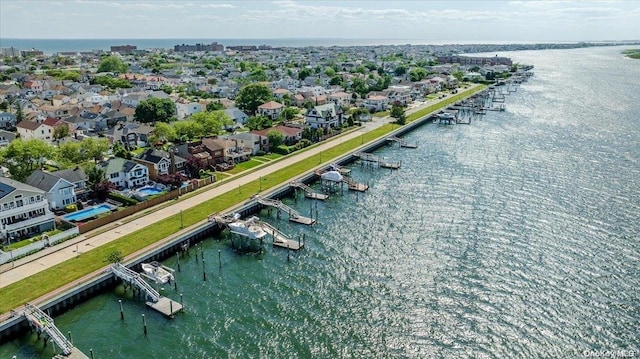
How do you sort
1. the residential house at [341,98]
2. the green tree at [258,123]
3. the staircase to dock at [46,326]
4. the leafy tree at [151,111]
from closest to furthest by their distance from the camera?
the staircase to dock at [46,326]
the green tree at [258,123]
the leafy tree at [151,111]
the residential house at [341,98]

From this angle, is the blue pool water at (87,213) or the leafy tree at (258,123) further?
the leafy tree at (258,123)

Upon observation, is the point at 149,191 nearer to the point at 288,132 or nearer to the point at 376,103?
the point at 288,132

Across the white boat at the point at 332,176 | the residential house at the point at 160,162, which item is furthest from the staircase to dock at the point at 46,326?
the white boat at the point at 332,176

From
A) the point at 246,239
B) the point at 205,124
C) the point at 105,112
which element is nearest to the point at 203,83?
the point at 105,112

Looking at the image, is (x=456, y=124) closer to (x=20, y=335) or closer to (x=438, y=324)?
(x=438, y=324)

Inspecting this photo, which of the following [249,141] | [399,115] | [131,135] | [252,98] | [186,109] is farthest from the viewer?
[252,98]

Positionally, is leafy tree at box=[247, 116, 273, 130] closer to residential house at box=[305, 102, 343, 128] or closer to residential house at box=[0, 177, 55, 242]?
residential house at box=[305, 102, 343, 128]

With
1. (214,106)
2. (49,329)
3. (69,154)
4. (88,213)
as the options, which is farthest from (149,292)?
(214,106)

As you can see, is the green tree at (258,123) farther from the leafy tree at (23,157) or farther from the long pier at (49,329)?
→ the long pier at (49,329)
